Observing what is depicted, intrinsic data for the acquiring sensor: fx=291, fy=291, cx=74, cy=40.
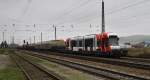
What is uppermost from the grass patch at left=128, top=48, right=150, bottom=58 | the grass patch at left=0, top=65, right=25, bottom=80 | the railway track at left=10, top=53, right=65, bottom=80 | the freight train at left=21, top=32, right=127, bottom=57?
the freight train at left=21, top=32, right=127, bottom=57

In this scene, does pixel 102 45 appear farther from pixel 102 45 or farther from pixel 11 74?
pixel 11 74

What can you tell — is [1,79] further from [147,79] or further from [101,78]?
[147,79]

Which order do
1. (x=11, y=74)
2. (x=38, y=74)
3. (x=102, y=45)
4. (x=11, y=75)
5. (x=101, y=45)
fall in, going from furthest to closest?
(x=101, y=45) < (x=102, y=45) < (x=11, y=74) < (x=38, y=74) < (x=11, y=75)

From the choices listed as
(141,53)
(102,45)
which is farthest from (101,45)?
(141,53)

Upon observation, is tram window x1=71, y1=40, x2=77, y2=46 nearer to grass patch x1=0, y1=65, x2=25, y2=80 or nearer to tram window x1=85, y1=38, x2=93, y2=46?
tram window x1=85, y1=38, x2=93, y2=46

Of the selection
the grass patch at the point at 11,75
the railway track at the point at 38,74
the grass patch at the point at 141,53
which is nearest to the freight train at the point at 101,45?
the grass patch at the point at 141,53

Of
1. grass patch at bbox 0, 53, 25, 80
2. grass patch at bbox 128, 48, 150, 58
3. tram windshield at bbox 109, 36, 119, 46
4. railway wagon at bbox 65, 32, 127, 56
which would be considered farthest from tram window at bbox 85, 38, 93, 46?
grass patch at bbox 0, 53, 25, 80

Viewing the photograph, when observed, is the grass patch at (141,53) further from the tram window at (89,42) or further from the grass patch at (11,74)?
the grass patch at (11,74)

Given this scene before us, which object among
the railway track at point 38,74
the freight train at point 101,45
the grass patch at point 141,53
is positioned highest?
the freight train at point 101,45

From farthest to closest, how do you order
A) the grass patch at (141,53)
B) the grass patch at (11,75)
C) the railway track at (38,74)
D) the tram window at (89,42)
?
the tram window at (89,42) < the grass patch at (141,53) < the grass patch at (11,75) < the railway track at (38,74)

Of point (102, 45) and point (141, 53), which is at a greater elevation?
point (102, 45)

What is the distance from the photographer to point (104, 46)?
3716 centimetres

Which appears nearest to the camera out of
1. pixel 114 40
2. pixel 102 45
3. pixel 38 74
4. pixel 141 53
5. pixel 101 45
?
pixel 38 74

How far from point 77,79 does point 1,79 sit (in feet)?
15.7
